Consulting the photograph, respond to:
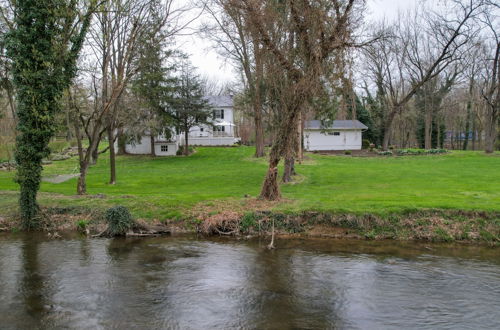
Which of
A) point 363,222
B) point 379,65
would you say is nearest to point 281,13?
point 363,222

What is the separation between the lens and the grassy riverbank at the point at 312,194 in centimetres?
1509

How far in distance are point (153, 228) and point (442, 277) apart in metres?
9.96

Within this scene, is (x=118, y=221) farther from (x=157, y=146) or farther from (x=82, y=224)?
(x=157, y=146)

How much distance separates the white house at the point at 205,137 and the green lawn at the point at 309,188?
10.6 meters

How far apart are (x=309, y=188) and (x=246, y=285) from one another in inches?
467

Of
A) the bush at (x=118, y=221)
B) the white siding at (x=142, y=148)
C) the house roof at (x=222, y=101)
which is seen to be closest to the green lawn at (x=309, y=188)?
the bush at (x=118, y=221)

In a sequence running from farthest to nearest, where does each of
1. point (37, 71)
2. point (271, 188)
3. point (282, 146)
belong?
point (271, 188)
point (282, 146)
point (37, 71)

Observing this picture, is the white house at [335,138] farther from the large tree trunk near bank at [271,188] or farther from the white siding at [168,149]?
the large tree trunk near bank at [271,188]

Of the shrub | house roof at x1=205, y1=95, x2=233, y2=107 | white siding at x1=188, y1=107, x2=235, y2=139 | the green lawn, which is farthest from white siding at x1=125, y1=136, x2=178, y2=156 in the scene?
the shrub

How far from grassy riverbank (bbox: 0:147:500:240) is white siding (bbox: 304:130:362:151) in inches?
645

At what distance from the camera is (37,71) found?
15414 millimetres

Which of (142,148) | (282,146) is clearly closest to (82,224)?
(282,146)

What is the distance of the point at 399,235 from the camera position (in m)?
14.4

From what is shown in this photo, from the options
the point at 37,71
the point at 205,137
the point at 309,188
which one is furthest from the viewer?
the point at 205,137
